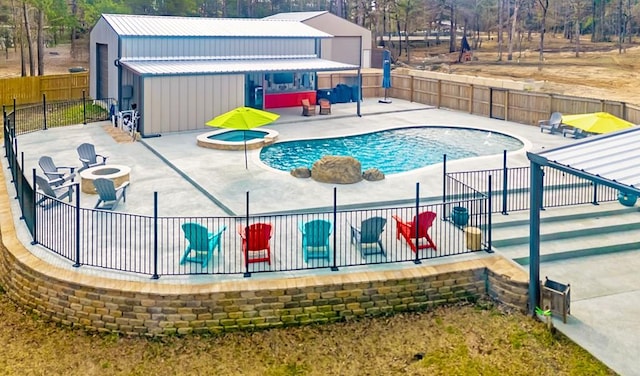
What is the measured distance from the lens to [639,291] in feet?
38.0

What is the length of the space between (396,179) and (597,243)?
19.2ft

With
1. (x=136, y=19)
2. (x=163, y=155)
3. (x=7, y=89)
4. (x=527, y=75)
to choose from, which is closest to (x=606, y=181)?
(x=163, y=155)

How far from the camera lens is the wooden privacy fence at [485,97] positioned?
24914 mm

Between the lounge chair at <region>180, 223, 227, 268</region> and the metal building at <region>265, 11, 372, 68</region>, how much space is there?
3085 centimetres

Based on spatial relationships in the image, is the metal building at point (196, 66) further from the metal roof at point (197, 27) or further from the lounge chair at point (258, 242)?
the lounge chair at point (258, 242)

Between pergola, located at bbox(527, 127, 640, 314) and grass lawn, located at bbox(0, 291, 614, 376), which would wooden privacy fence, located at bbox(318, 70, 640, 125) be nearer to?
pergola, located at bbox(527, 127, 640, 314)

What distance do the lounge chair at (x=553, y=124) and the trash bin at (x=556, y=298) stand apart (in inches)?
609

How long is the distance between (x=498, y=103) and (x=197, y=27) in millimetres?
14701

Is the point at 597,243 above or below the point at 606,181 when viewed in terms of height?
below

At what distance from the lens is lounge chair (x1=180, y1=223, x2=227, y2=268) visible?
11227mm

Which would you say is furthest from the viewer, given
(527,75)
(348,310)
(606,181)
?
(527,75)

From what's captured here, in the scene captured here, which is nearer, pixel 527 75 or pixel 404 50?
pixel 527 75

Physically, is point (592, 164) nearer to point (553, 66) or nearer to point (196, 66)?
point (196, 66)

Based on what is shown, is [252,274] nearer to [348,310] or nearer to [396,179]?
[348,310]
